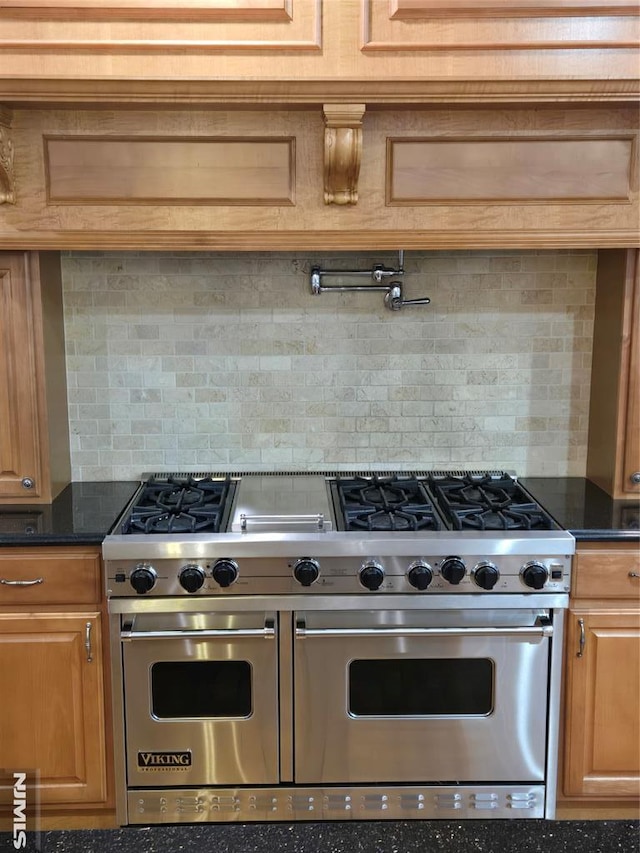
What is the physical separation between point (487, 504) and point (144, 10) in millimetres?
1798

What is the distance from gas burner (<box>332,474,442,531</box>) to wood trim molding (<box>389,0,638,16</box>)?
1454mm

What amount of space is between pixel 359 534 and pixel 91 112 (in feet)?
4.86

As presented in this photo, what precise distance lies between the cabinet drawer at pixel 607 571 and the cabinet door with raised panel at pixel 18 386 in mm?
1753

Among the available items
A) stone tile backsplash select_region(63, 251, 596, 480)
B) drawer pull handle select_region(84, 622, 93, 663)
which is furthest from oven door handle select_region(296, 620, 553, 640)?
stone tile backsplash select_region(63, 251, 596, 480)

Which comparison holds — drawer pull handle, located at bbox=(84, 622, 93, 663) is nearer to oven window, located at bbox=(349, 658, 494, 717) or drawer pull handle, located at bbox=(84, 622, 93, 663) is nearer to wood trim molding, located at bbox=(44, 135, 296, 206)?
oven window, located at bbox=(349, 658, 494, 717)

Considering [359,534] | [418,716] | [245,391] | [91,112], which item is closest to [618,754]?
[418,716]

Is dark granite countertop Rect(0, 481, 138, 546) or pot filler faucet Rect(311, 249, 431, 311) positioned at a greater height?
pot filler faucet Rect(311, 249, 431, 311)

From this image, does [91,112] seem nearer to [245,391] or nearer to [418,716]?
[245,391]

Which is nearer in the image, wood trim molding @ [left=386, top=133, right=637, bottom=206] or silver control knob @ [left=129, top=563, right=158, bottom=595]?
silver control knob @ [left=129, top=563, right=158, bottom=595]

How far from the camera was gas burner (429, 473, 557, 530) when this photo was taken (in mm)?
2438

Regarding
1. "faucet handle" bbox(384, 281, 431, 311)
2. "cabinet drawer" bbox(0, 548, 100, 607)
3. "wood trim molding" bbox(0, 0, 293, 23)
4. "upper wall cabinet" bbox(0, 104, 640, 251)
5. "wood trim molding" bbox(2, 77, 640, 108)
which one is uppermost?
"wood trim molding" bbox(0, 0, 293, 23)

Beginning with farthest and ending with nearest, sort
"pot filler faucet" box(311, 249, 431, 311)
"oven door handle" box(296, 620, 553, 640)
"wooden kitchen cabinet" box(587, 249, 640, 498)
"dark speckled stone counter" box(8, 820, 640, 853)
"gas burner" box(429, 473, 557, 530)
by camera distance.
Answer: "pot filler faucet" box(311, 249, 431, 311), "wooden kitchen cabinet" box(587, 249, 640, 498), "gas burner" box(429, 473, 557, 530), "oven door handle" box(296, 620, 553, 640), "dark speckled stone counter" box(8, 820, 640, 853)

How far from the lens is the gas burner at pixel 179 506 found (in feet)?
7.89

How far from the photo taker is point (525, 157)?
2412 mm
